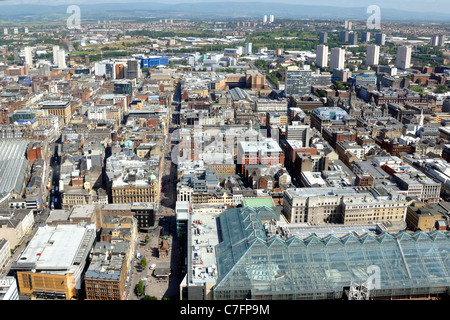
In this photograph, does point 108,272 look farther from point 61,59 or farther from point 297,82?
point 61,59

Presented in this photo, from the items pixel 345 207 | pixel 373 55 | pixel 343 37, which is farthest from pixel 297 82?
pixel 345 207

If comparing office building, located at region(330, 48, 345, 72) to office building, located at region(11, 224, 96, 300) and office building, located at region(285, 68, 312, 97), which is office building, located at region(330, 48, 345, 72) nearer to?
office building, located at region(285, 68, 312, 97)

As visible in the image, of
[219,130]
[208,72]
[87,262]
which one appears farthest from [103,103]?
[87,262]

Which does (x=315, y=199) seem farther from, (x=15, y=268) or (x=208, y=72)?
(x=208, y=72)

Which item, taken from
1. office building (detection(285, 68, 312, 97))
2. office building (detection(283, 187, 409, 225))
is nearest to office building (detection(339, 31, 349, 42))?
office building (detection(285, 68, 312, 97))

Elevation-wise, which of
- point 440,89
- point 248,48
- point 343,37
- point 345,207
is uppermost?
point 343,37
